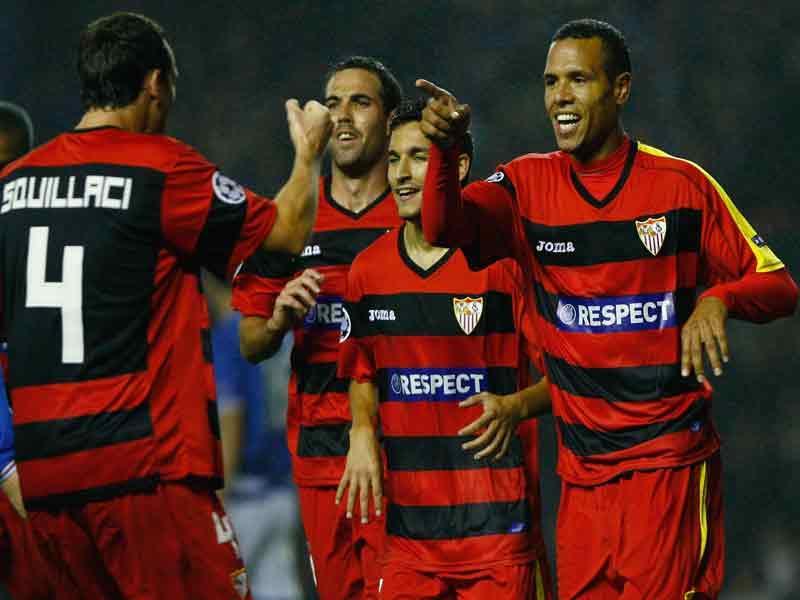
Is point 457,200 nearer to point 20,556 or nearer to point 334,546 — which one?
point 334,546

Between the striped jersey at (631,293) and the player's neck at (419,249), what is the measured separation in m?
0.46

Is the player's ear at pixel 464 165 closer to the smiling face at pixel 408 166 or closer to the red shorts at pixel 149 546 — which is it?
the smiling face at pixel 408 166

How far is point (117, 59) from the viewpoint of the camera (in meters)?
4.09

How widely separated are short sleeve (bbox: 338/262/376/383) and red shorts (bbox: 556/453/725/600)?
0.90 meters

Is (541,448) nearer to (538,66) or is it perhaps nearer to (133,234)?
(538,66)

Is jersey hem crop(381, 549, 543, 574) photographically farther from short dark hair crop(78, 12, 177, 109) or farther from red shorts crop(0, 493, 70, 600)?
short dark hair crop(78, 12, 177, 109)

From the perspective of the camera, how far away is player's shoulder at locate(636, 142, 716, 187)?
455 cm

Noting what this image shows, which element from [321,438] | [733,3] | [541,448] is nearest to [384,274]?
[321,438]

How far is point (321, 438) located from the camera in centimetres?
559

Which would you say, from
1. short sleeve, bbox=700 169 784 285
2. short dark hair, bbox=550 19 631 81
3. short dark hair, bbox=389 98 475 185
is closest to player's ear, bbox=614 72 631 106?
short dark hair, bbox=550 19 631 81

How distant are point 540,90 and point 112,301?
4.46m

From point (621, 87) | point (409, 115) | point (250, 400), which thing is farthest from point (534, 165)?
point (250, 400)

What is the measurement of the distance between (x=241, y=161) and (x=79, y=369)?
4.50 metres

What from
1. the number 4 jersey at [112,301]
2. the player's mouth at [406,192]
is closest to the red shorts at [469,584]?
the number 4 jersey at [112,301]
